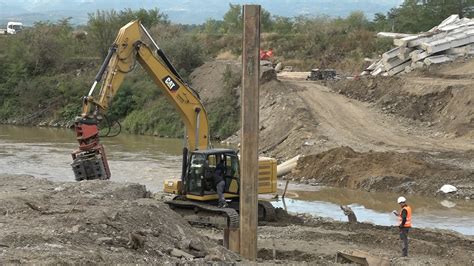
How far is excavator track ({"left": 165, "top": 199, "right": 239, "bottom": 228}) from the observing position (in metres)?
15.6

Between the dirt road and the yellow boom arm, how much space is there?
13.0 meters

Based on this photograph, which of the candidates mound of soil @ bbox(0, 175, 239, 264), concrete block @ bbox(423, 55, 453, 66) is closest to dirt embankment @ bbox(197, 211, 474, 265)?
mound of soil @ bbox(0, 175, 239, 264)

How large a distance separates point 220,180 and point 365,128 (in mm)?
19070

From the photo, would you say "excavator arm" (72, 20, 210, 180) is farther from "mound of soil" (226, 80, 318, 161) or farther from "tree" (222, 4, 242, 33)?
"tree" (222, 4, 242, 33)

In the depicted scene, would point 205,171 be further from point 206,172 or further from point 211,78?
point 211,78

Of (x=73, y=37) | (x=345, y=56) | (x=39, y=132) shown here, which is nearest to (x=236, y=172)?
(x=39, y=132)

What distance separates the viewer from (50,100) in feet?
176

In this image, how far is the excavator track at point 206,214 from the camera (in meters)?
15.6

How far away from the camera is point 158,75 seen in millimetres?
19250

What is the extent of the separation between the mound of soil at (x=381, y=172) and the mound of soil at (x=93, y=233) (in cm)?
1445

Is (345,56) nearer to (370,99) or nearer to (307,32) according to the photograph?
(307,32)

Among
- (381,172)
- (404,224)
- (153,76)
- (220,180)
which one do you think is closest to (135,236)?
(220,180)

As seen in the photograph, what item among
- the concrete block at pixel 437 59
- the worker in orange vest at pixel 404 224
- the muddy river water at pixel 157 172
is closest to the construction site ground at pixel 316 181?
the worker in orange vest at pixel 404 224

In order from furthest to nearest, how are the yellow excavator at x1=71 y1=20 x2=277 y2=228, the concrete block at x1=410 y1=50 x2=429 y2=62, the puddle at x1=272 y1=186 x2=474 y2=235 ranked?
the concrete block at x1=410 y1=50 x2=429 y2=62 < the puddle at x1=272 y1=186 x2=474 y2=235 < the yellow excavator at x1=71 y1=20 x2=277 y2=228
